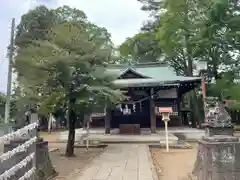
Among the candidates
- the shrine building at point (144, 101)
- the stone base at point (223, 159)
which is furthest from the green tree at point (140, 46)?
the stone base at point (223, 159)

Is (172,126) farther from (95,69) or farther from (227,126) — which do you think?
(227,126)

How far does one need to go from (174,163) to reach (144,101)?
10.9 m

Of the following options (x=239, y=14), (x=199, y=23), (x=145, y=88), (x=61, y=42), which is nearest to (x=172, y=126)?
(x=145, y=88)

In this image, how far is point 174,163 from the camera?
32.9 feet

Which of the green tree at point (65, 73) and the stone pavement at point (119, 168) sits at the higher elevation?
the green tree at point (65, 73)

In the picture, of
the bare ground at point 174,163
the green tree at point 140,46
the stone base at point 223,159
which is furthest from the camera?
the green tree at point 140,46

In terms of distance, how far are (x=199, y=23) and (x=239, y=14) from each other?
2462 mm

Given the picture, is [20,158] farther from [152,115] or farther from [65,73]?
[152,115]

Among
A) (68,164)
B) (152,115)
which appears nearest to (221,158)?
(68,164)

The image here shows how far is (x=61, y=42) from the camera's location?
10547 millimetres

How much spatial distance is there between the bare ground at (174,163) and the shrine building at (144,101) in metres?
5.51

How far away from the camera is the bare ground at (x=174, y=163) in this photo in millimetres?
8086

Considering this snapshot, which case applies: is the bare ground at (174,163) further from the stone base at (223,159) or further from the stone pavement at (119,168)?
the stone base at (223,159)

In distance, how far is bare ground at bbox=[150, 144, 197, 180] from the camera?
809 centimetres
